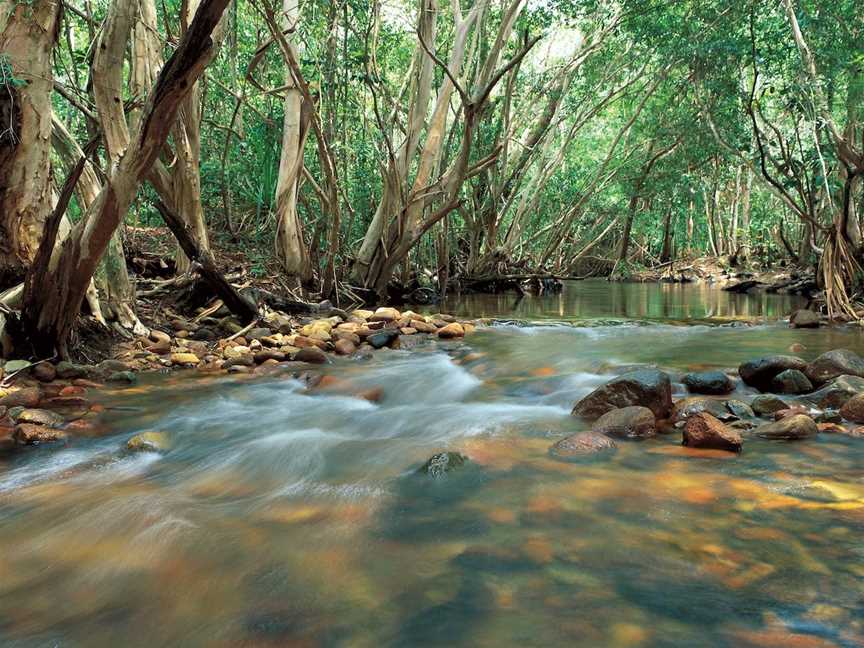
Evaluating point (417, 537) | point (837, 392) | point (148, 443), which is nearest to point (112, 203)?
point (148, 443)

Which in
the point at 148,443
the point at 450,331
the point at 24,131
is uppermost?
the point at 24,131

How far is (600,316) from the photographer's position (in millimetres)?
11133

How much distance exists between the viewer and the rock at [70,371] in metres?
5.23

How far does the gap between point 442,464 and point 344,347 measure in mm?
4052

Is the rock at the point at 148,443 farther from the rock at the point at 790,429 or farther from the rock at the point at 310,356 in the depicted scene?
the rock at the point at 790,429

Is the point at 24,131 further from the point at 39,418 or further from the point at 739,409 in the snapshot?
the point at 739,409

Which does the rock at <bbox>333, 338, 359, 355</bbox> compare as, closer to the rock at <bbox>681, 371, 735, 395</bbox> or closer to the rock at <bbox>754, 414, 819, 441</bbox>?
the rock at <bbox>681, 371, 735, 395</bbox>

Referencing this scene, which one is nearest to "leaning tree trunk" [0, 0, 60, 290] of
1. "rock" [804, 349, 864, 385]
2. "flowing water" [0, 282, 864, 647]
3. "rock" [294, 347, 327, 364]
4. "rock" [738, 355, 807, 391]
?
"flowing water" [0, 282, 864, 647]

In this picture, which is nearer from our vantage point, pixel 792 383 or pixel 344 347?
pixel 792 383

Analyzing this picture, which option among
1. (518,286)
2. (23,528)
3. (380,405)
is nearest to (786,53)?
(518,286)

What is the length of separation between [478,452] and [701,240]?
3505 centimetres

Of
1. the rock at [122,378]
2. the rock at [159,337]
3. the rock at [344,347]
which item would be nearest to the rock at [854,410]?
the rock at [344,347]

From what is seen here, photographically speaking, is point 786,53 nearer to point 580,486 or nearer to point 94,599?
point 580,486

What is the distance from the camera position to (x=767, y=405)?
4.24 metres
